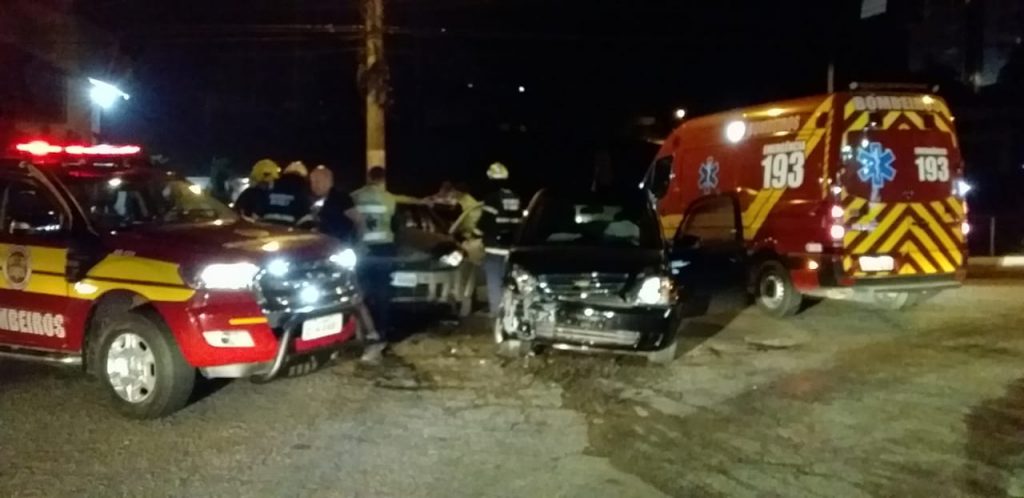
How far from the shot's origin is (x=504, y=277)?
9938 millimetres

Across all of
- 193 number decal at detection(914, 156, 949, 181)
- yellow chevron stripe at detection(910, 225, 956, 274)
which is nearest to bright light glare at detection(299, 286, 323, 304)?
yellow chevron stripe at detection(910, 225, 956, 274)

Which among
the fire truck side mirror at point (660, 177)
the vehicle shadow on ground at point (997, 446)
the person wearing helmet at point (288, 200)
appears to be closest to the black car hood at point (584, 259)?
the person wearing helmet at point (288, 200)

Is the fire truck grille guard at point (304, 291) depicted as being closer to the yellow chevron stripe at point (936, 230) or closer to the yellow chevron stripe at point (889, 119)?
the yellow chevron stripe at point (889, 119)

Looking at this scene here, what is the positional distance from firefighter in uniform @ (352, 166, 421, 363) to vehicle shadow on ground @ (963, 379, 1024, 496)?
552 centimetres

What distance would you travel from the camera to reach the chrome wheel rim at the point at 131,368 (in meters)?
7.83

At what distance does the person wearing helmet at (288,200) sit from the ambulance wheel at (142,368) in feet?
11.8

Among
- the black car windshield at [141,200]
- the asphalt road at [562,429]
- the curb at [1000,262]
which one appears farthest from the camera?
the curb at [1000,262]

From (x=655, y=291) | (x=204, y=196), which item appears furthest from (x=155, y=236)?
(x=655, y=291)

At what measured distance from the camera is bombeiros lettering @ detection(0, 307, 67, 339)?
825cm

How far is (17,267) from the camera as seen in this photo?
8.38 meters

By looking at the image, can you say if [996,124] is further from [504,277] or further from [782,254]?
[504,277]

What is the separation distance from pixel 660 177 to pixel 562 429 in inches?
317

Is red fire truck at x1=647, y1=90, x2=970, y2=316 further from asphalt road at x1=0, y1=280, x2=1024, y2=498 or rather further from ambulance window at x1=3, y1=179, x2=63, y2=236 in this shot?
ambulance window at x1=3, y1=179, x2=63, y2=236

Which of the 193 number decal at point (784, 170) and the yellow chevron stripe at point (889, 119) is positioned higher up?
the yellow chevron stripe at point (889, 119)
